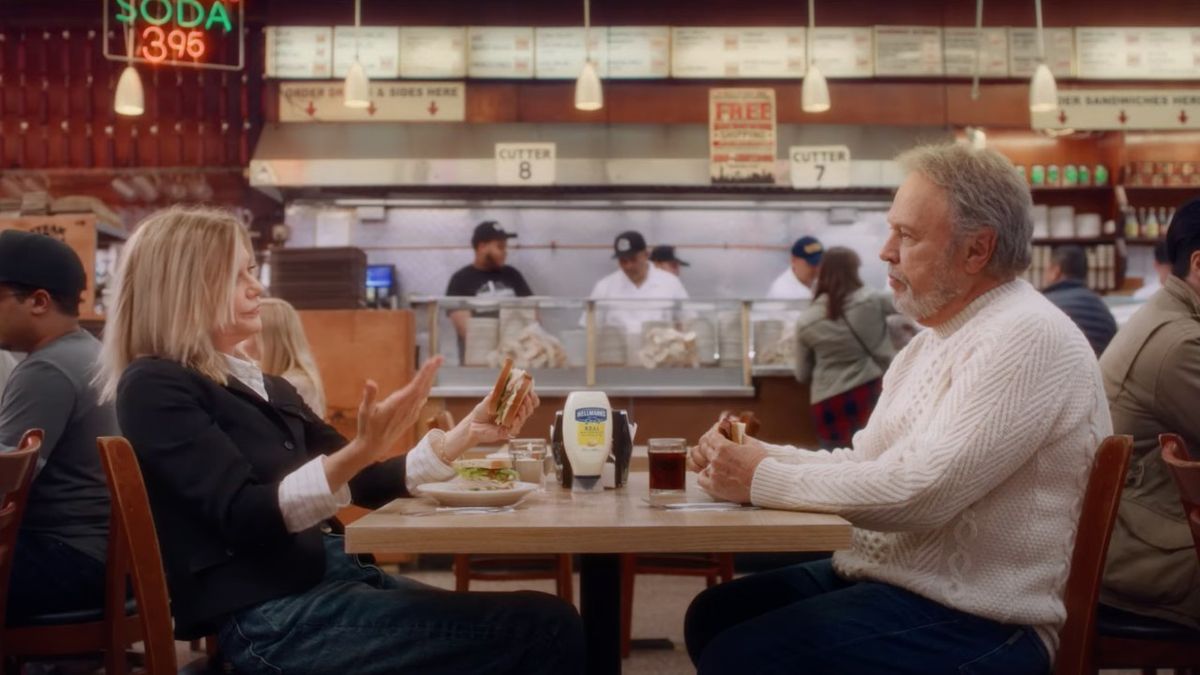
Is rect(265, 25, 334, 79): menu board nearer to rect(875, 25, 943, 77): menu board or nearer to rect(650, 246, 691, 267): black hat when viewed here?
rect(650, 246, 691, 267): black hat

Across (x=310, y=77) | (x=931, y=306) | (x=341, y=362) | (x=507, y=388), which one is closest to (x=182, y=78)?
(x=310, y=77)

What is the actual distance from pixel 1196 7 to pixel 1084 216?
6.70 ft

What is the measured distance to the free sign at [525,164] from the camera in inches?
305

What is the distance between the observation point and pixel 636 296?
296 inches

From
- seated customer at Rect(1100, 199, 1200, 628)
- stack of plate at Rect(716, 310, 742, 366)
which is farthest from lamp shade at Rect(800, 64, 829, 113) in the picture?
seated customer at Rect(1100, 199, 1200, 628)

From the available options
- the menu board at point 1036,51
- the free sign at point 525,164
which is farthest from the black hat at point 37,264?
the menu board at point 1036,51

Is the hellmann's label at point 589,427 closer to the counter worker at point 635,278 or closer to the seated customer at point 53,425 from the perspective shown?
the seated customer at point 53,425

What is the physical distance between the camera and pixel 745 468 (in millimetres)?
1846

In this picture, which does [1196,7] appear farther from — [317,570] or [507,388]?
[317,570]

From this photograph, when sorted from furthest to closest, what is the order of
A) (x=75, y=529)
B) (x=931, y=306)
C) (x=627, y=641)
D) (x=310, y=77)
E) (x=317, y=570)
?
1. (x=310, y=77)
2. (x=627, y=641)
3. (x=75, y=529)
4. (x=931, y=306)
5. (x=317, y=570)

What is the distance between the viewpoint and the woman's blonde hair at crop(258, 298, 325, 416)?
389 centimetres

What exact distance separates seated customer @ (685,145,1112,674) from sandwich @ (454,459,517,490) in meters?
0.37

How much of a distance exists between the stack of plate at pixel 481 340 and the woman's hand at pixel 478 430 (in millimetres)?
3226

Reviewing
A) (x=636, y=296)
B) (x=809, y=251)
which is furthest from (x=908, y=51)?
(x=636, y=296)
